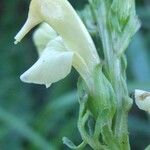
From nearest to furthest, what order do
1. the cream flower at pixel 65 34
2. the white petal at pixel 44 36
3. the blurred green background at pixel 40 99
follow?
the cream flower at pixel 65 34 → the white petal at pixel 44 36 → the blurred green background at pixel 40 99

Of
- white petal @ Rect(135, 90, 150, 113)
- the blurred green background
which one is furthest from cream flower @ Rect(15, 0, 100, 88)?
the blurred green background

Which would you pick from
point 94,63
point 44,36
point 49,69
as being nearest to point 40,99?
point 44,36

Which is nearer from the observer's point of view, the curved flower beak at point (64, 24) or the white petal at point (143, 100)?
the white petal at point (143, 100)

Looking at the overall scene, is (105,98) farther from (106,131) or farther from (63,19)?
(63,19)

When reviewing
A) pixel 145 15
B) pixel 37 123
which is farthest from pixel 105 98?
pixel 145 15

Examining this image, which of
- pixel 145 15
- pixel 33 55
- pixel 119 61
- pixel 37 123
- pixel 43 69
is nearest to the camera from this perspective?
pixel 43 69

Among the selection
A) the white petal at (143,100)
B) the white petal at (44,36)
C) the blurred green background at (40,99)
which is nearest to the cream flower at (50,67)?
the white petal at (143,100)

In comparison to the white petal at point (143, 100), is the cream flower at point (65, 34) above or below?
above

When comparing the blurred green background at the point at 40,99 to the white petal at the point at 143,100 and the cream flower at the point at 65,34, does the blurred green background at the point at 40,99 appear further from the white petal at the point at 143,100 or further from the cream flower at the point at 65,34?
the white petal at the point at 143,100
